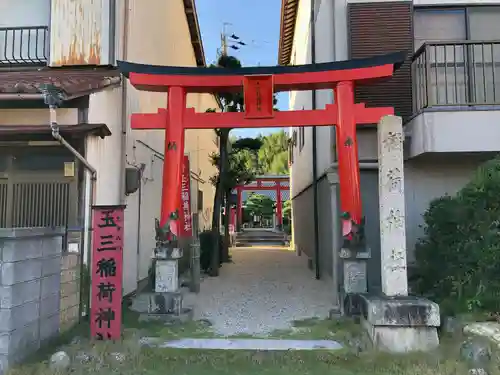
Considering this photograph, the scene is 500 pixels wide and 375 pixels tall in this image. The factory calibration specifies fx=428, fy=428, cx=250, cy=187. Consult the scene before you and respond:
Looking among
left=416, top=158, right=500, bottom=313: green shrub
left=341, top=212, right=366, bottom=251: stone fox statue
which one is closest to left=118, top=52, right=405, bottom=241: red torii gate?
left=341, top=212, right=366, bottom=251: stone fox statue

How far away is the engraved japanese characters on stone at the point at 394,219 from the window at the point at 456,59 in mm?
2959

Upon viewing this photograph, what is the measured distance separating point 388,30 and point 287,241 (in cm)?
1783

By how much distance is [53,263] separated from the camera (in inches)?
244

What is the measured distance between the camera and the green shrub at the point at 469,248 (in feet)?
19.8

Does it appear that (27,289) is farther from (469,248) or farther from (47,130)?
(469,248)

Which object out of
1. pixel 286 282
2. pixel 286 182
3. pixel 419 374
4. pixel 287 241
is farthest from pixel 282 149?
pixel 419 374

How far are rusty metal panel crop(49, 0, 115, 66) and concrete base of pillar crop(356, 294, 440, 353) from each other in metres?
7.03

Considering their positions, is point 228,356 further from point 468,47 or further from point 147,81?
point 468,47

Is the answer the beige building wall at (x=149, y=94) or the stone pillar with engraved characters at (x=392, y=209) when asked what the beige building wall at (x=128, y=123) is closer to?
the beige building wall at (x=149, y=94)

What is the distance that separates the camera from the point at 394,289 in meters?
6.12

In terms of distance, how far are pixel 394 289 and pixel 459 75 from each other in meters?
5.17

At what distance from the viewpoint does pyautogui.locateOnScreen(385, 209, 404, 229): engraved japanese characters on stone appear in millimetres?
6176

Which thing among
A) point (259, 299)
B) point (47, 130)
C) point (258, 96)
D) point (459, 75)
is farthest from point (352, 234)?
point (47, 130)

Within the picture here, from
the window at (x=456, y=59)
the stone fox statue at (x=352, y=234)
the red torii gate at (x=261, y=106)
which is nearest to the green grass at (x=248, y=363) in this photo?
the stone fox statue at (x=352, y=234)
